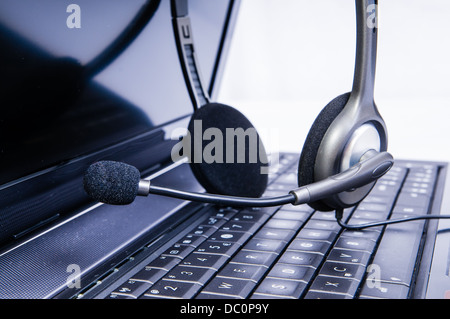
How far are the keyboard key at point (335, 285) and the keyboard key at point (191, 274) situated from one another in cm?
9

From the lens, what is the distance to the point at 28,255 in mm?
447

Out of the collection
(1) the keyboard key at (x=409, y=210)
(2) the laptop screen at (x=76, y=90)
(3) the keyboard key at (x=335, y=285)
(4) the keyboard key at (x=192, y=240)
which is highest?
(2) the laptop screen at (x=76, y=90)

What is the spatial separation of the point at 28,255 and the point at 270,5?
1.10m

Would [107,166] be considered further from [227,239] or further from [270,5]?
[270,5]

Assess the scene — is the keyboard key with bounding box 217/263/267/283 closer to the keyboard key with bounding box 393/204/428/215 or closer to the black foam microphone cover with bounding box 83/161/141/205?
the black foam microphone cover with bounding box 83/161/141/205

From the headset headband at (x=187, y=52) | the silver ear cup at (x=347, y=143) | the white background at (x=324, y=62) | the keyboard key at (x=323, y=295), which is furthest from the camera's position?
the white background at (x=324, y=62)

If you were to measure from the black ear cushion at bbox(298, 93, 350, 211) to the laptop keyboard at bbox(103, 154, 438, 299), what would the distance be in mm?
47

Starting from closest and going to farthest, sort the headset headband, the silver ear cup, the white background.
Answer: the silver ear cup < the headset headband < the white background

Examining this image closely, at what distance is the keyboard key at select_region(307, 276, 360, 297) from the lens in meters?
0.39

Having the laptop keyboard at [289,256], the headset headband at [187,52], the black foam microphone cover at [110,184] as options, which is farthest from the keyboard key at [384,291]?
the headset headband at [187,52]

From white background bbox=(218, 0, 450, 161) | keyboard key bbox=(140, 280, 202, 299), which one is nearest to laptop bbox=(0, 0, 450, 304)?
keyboard key bbox=(140, 280, 202, 299)

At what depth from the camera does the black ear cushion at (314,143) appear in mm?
487

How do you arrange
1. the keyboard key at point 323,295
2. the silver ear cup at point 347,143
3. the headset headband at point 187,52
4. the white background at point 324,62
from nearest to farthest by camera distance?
the keyboard key at point 323,295, the silver ear cup at point 347,143, the headset headband at point 187,52, the white background at point 324,62

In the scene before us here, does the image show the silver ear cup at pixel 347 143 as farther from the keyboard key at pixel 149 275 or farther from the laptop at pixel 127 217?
the keyboard key at pixel 149 275
